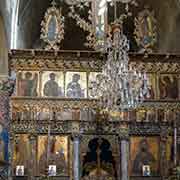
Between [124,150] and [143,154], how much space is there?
608 mm

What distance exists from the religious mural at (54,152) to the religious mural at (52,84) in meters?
1.29

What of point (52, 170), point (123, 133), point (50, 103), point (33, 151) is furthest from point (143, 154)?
point (33, 151)

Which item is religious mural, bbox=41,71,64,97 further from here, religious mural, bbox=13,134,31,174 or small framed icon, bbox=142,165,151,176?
small framed icon, bbox=142,165,151,176

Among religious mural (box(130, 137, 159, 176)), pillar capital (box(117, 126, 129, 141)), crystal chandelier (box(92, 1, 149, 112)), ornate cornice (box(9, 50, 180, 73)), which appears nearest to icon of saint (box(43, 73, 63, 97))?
ornate cornice (box(9, 50, 180, 73))

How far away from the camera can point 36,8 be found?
1922cm

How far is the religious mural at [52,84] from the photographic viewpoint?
53.7ft

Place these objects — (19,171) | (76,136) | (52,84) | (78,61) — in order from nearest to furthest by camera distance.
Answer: (19,171) < (76,136) < (52,84) < (78,61)

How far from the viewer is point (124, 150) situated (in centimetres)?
1602

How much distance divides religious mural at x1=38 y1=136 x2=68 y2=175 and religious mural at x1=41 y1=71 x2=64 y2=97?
50.6 inches

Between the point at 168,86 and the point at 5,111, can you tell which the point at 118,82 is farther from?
the point at 168,86

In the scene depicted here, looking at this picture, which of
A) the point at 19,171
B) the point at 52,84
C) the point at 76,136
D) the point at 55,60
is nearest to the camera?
the point at 19,171

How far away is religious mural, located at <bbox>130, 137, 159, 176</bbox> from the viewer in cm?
1609

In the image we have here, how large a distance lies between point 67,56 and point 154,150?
373 cm

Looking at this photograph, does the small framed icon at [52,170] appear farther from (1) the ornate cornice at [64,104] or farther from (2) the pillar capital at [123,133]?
(2) the pillar capital at [123,133]
